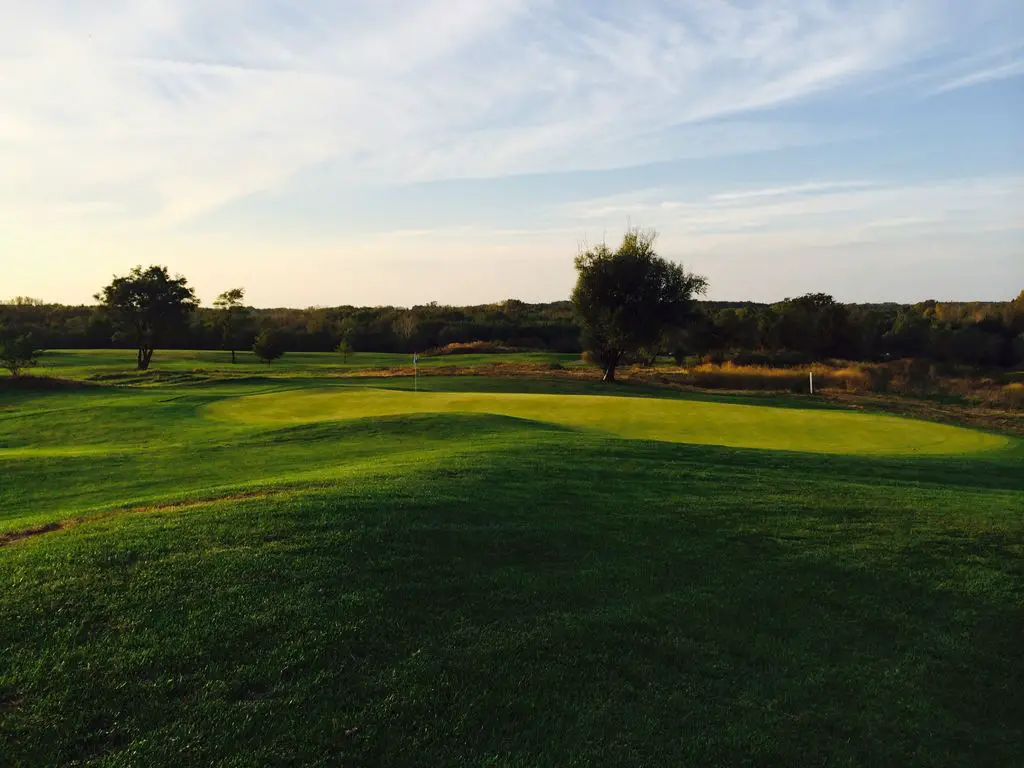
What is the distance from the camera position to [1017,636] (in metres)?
6.06

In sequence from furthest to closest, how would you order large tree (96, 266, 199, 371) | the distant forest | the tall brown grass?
the distant forest
large tree (96, 266, 199, 371)
the tall brown grass

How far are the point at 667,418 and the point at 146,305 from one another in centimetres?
4686

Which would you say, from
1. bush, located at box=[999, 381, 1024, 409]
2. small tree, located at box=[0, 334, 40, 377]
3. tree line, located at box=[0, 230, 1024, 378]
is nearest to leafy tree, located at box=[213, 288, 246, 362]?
tree line, located at box=[0, 230, 1024, 378]

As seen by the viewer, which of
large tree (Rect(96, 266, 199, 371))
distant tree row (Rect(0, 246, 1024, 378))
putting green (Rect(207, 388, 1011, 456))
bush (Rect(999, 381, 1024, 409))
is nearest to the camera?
putting green (Rect(207, 388, 1011, 456))

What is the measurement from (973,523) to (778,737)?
6.35 meters

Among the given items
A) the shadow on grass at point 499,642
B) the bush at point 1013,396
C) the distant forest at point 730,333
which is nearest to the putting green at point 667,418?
the shadow on grass at point 499,642

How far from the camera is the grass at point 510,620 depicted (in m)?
4.19

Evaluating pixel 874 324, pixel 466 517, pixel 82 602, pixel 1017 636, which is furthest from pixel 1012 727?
pixel 874 324

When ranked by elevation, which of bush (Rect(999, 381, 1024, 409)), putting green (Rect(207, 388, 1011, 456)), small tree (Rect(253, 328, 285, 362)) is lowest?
bush (Rect(999, 381, 1024, 409))

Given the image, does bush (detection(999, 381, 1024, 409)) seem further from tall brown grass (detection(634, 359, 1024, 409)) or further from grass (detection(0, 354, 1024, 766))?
grass (detection(0, 354, 1024, 766))

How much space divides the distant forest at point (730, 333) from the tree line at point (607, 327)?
131 millimetres

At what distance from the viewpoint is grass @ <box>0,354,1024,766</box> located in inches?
165

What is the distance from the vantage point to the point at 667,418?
22.5 m

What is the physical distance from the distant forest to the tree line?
131mm
